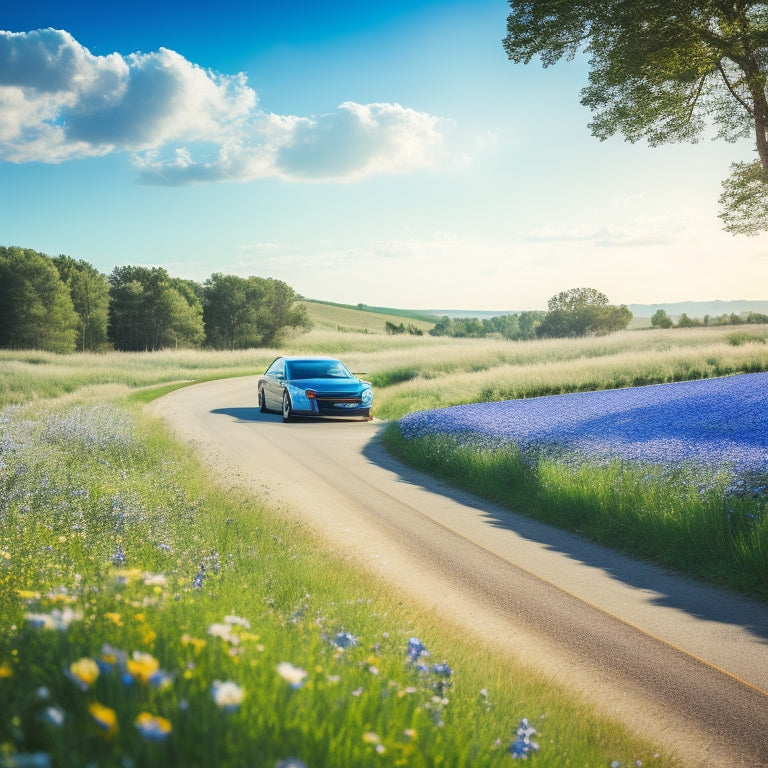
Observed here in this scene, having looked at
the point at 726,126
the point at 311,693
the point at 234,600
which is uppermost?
the point at 726,126

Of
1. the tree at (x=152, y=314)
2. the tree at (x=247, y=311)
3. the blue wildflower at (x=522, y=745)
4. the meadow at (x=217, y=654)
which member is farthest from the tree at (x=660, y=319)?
the blue wildflower at (x=522, y=745)

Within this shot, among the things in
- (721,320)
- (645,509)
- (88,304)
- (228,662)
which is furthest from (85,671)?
(88,304)

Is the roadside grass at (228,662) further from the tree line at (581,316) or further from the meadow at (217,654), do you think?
the tree line at (581,316)

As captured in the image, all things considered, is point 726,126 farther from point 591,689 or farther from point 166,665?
point 166,665

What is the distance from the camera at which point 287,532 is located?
7410mm

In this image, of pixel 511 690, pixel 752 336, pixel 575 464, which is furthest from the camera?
pixel 752 336

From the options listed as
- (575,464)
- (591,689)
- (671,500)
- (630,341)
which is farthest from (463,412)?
(630,341)

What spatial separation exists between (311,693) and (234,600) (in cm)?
185

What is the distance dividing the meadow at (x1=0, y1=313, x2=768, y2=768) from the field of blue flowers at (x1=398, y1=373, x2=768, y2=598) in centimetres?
355

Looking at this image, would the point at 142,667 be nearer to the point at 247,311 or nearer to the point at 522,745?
the point at 522,745

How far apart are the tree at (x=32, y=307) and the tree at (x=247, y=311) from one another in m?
19.1

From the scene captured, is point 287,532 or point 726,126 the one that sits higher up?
point 726,126

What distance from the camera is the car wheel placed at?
1918cm

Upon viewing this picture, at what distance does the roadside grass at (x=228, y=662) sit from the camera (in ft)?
6.64
